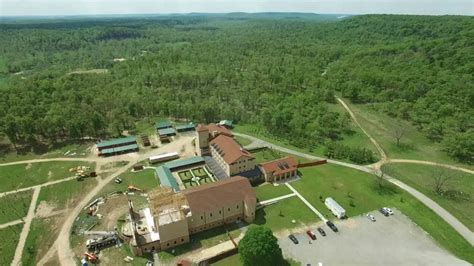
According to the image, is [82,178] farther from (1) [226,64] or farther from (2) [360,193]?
(1) [226,64]

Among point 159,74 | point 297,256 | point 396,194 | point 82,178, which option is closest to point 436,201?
point 396,194

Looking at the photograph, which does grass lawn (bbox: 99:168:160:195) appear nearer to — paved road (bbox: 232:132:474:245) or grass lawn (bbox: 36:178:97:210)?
grass lawn (bbox: 36:178:97:210)

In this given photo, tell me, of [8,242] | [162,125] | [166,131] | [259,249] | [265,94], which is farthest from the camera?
[265,94]

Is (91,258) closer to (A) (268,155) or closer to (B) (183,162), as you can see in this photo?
(B) (183,162)

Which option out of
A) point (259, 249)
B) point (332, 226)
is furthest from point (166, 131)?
point (259, 249)

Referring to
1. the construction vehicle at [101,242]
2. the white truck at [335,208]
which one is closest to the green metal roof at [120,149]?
the construction vehicle at [101,242]

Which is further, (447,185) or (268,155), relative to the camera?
(268,155)
